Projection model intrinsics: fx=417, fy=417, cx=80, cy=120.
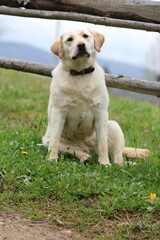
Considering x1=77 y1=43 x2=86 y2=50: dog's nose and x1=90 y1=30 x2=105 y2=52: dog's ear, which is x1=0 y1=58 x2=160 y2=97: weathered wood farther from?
x1=77 y1=43 x2=86 y2=50: dog's nose

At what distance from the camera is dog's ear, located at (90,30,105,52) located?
447 centimetres

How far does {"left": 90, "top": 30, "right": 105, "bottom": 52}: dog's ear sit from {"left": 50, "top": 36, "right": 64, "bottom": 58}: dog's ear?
37 centimetres

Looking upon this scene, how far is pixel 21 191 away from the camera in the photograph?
3643 millimetres

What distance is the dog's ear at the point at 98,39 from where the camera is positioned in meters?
4.47

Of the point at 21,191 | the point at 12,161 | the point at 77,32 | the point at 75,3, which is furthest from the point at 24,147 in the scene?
the point at 75,3

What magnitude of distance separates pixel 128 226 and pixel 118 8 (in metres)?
1.89

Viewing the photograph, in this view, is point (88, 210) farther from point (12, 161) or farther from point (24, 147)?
point (24, 147)

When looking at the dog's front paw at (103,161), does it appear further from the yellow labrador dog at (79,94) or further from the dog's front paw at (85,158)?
the dog's front paw at (85,158)

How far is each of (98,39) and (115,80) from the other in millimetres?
801

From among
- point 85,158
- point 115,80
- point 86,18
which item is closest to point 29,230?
point 85,158

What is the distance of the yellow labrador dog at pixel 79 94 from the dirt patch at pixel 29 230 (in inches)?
52.8

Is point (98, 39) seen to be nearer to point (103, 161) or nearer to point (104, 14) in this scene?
point (104, 14)

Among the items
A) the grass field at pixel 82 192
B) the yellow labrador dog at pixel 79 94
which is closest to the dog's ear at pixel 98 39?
the yellow labrador dog at pixel 79 94

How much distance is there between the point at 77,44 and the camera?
432cm
